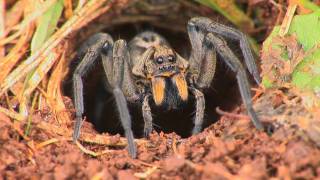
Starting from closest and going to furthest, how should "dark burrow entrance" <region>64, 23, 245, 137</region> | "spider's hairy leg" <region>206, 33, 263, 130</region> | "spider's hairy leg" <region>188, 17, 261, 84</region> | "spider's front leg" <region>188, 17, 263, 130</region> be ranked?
1. "spider's hairy leg" <region>206, 33, 263, 130</region>
2. "spider's front leg" <region>188, 17, 263, 130</region>
3. "spider's hairy leg" <region>188, 17, 261, 84</region>
4. "dark burrow entrance" <region>64, 23, 245, 137</region>

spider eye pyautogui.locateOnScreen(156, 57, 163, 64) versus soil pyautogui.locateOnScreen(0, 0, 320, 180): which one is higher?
spider eye pyautogui.locateOnScreen(156, 57, 163, 64)

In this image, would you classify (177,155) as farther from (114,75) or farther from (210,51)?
(210,51)

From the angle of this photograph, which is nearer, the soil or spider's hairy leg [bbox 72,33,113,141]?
the soil

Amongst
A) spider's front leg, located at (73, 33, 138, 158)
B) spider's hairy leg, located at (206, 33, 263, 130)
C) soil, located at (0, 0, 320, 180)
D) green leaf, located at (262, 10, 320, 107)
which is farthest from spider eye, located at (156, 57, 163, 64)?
green leaf, located at (262, 10, 320, 107)

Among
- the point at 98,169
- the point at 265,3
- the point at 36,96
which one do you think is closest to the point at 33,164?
the point at 98,169

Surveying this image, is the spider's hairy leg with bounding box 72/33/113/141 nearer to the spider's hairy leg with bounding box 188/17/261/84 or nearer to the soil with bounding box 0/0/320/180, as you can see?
the soil with bounding box 0/0/320/180

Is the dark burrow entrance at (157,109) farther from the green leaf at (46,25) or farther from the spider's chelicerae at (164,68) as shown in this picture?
the green leaf at (46,25)

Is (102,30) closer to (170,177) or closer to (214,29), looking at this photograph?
(214,29)

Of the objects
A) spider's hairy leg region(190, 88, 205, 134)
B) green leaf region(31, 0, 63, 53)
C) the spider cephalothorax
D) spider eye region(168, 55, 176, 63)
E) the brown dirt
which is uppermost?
green leaf region(31, 0, 63, 53)

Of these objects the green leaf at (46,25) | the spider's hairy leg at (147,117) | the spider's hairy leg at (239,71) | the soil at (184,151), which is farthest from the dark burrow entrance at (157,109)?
the soil at (184,151)
